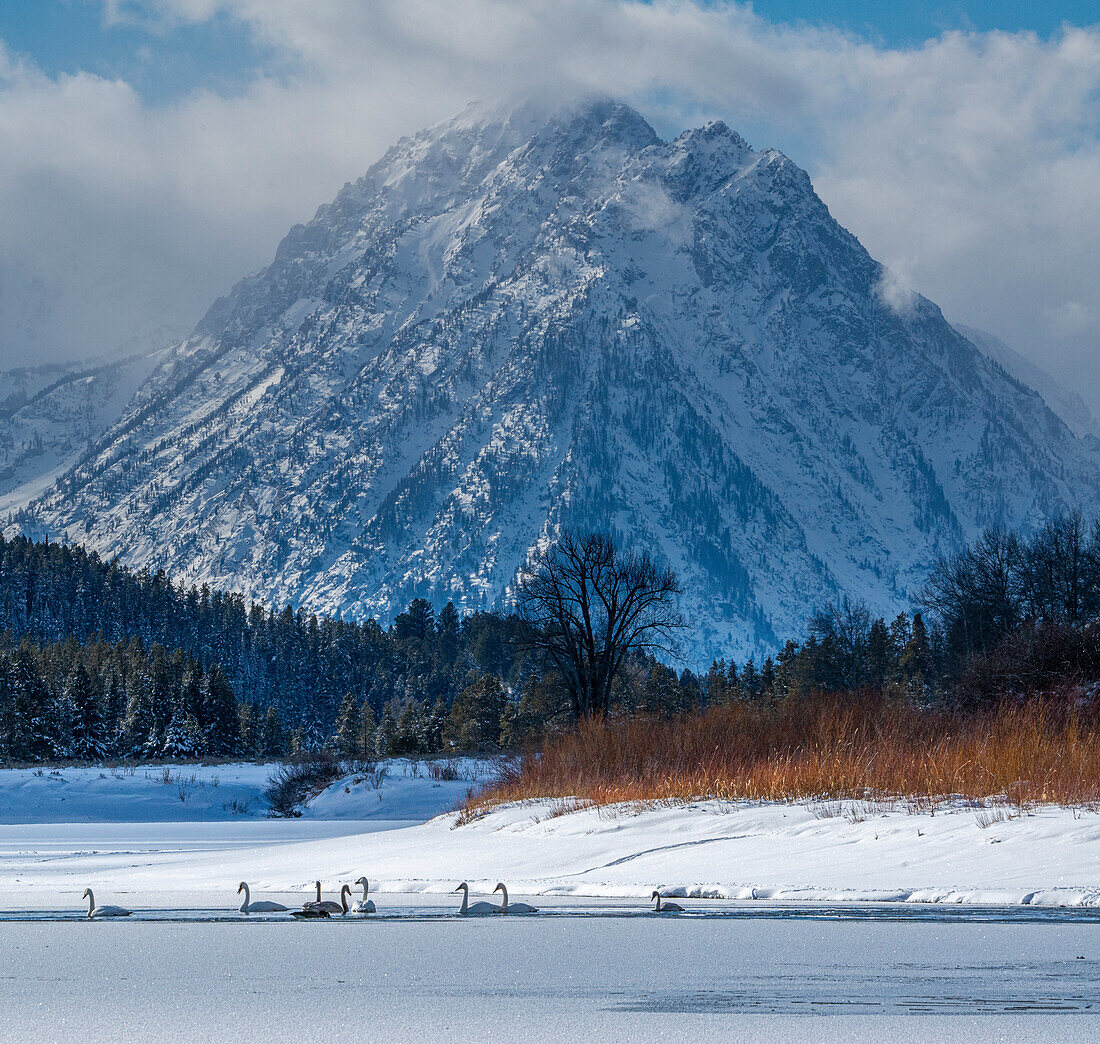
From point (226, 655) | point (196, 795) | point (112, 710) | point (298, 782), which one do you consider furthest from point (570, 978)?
point (226, 655)

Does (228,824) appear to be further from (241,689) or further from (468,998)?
(241,689)

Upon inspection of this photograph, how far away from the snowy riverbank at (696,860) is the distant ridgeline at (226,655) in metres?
66.1

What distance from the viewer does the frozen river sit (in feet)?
15.6

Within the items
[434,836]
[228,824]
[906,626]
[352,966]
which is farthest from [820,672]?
[352,966]

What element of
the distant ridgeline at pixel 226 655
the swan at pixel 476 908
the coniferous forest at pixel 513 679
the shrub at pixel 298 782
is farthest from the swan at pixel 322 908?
the distant ridgeline at pixel 226 655

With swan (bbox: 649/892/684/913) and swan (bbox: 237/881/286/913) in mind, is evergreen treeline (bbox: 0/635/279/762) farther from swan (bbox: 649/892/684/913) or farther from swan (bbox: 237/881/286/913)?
swan (bbox: 649/892/684/913)

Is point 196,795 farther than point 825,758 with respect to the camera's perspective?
Yes

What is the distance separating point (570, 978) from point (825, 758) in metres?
11.2

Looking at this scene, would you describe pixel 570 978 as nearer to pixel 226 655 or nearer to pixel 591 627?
pixel 591 627

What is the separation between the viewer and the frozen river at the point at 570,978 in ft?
15.6

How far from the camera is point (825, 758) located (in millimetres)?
16516

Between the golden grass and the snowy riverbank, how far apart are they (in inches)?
30.4

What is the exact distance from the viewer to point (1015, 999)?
5.23 m

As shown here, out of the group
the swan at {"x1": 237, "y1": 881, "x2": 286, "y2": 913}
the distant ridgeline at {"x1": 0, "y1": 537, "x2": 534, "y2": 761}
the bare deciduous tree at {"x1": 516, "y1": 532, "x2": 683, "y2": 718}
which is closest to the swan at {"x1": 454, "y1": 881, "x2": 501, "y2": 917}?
the swan at {"x1": 237, "y1": 881, "x2": 286, "y2": 913}
